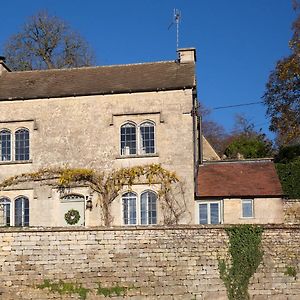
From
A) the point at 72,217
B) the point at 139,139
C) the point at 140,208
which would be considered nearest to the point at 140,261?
the point at 140,208

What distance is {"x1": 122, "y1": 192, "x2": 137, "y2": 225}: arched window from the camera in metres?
27.2

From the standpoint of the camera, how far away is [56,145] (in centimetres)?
2817

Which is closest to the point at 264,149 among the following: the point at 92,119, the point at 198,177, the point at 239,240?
the point at 198,177

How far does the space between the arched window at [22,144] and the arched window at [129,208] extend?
17.1 ft

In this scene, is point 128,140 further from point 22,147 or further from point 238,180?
Result: point 238,180

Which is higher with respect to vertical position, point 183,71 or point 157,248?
point 183,71

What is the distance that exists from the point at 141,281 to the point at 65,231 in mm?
3069

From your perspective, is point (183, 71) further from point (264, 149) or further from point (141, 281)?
point (264, 149)

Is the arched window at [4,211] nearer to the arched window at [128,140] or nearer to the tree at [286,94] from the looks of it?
the arched window at [128,140]

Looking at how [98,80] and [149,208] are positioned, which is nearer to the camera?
[149,208]

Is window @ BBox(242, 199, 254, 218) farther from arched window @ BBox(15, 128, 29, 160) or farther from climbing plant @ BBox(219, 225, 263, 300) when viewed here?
arched window @ BBox(15, 128, 29, 160)

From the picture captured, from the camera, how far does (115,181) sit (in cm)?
→ 2736

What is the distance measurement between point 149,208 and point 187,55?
27.3ft

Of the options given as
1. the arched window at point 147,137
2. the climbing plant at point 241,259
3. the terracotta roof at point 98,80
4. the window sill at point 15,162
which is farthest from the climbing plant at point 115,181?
the climbing plant at point 241,259
